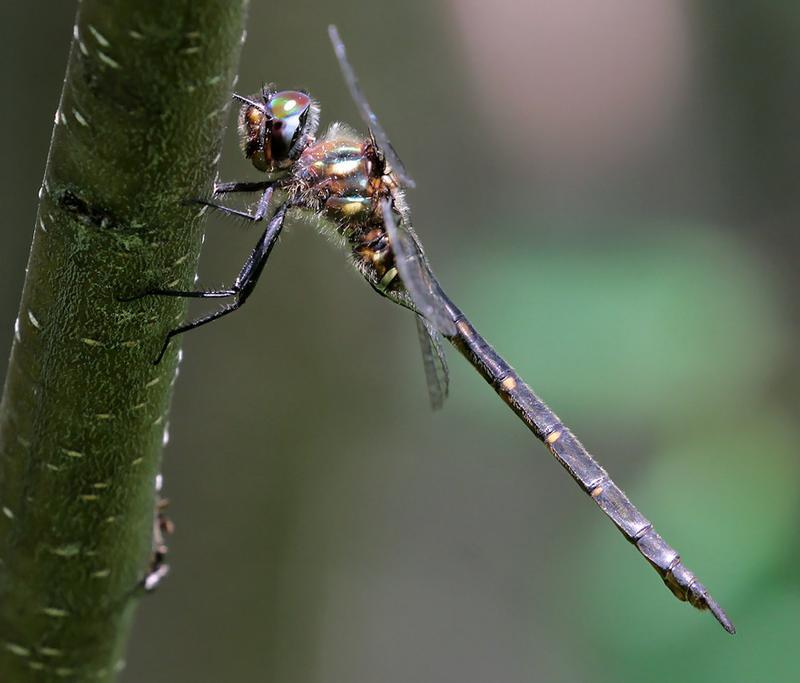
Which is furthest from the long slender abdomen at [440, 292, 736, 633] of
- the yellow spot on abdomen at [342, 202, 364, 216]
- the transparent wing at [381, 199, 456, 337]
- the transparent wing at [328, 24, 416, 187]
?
the transparent wing at [328, 24, 416, 187]

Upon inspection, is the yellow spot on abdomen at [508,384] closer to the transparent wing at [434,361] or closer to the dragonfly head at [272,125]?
the transparent wing at [434,361]

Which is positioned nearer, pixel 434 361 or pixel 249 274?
pixel 249 274

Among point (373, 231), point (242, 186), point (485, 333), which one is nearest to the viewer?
point (242, 186)

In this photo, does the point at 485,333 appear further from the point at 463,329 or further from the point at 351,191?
the point at 351,191

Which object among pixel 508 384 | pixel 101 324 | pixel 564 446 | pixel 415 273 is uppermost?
pixel 101 324

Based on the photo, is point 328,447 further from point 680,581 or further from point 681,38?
point 681,38

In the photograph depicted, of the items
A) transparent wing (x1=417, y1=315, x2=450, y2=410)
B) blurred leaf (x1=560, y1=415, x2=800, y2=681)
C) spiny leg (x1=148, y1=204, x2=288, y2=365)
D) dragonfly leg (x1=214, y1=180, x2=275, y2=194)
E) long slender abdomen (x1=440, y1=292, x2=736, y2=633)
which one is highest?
dragonfly leg (x1=214, y1=180, x2=275, y2=194)

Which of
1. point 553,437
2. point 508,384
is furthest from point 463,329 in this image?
point 553,437

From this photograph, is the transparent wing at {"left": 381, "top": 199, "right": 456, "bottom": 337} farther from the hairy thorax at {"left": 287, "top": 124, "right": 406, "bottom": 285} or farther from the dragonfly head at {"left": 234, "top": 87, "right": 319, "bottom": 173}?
the dragonfly head at {"left": 234, "top": 87, "right": 319, "bottom": 173}
